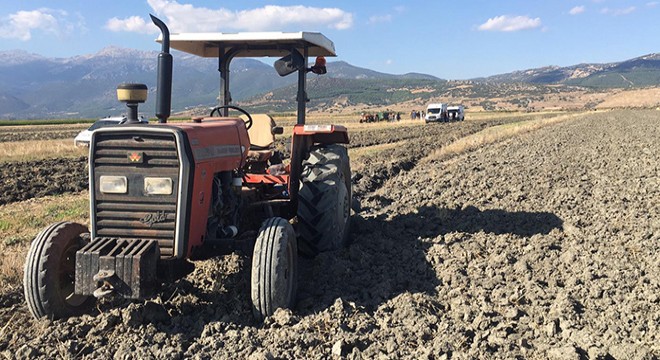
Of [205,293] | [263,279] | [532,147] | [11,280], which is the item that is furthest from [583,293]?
[532,147]

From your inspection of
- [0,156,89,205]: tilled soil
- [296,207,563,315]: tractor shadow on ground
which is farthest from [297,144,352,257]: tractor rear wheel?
[0,156,89,205]: tilled soil

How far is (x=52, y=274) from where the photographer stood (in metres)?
3.93

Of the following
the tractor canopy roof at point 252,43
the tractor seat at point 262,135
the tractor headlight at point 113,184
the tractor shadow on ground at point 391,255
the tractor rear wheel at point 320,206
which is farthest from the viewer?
the tractor seat at point 262,135

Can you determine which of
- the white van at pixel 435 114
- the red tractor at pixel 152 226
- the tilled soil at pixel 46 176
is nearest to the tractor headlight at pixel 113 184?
the red tractor at pixel 152 226

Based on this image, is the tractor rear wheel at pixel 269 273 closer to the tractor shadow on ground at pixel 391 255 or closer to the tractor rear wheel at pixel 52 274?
the tractor shadow on ground at pixel 391 255

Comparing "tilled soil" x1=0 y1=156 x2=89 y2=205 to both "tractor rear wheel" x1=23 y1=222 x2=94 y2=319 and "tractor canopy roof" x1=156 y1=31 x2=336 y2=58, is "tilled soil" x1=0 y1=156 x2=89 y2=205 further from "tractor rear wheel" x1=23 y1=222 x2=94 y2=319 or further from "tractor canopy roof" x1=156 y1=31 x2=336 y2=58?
"tractor rear wheel" x1=23 y1=222 x2=94 y2=319

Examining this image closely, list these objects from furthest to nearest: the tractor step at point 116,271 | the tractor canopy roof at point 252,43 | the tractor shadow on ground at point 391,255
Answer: the tractor canopy roof at point 252,43, the tractor shadow on ground at point 391,255, the tractor step at point 116,271

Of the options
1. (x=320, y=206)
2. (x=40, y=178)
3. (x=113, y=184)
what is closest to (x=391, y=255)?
(x=320, y=206)

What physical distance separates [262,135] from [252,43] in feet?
3.44

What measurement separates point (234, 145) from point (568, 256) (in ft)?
10.8

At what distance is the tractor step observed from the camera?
3557mm

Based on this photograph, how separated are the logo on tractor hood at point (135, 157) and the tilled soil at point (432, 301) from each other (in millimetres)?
1086

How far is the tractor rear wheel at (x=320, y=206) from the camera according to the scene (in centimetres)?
528

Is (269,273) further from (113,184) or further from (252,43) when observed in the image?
(252,43)
